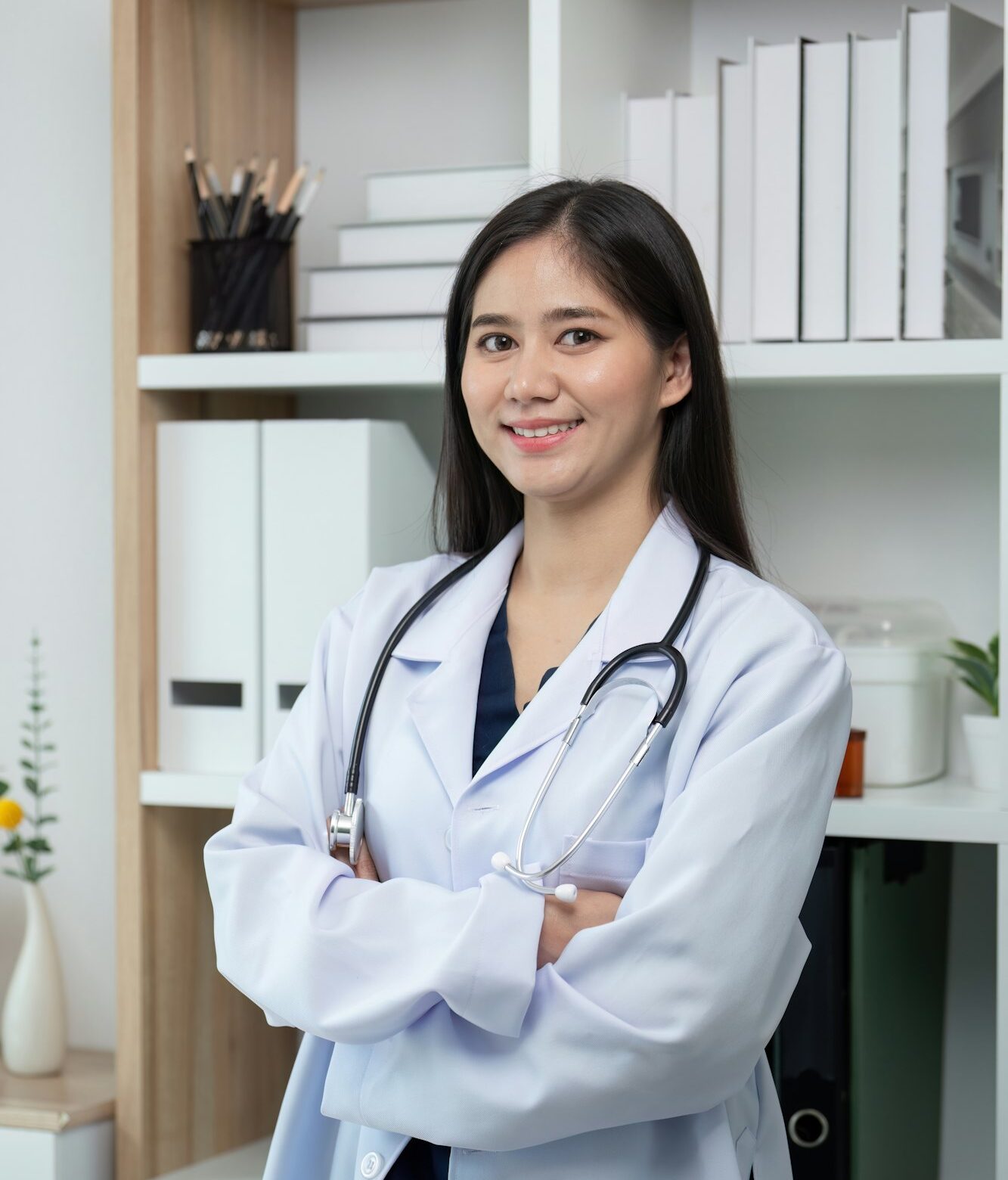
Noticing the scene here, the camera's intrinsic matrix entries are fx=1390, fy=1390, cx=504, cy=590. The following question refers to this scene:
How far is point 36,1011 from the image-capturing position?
1.83 meters

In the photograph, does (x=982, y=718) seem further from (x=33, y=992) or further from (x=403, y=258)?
(x=33, y=992)

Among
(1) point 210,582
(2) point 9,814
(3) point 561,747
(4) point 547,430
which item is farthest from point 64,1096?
(4) point 547,430

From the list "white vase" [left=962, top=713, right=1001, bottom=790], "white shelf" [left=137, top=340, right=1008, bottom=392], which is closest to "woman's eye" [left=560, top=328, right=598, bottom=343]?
"white shelf" [left=137, top=340, right=1008, bottom=392]

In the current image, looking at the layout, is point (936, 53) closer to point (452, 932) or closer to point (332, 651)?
point (332, 651)

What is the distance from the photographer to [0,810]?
182 centimetres

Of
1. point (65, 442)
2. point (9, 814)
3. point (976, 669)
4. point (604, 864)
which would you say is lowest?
point (9, 814)

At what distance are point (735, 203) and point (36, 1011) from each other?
135 cm

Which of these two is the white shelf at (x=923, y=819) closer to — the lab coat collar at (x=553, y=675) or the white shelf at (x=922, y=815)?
the white shelf at (x=922, y=815)

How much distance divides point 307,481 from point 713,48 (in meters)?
0.77

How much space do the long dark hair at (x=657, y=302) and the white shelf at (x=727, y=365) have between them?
0.73 ft

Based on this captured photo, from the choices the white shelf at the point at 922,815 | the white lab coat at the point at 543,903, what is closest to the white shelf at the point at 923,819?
the white shelf at the point at 922,815

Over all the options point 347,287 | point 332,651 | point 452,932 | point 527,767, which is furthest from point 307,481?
point 452,932

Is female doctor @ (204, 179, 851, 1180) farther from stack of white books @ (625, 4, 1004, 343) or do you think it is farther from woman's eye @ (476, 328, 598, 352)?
stack of white books @ (625, 4, 1004, 343)

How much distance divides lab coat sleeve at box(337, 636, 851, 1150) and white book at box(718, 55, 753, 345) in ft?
1.96
